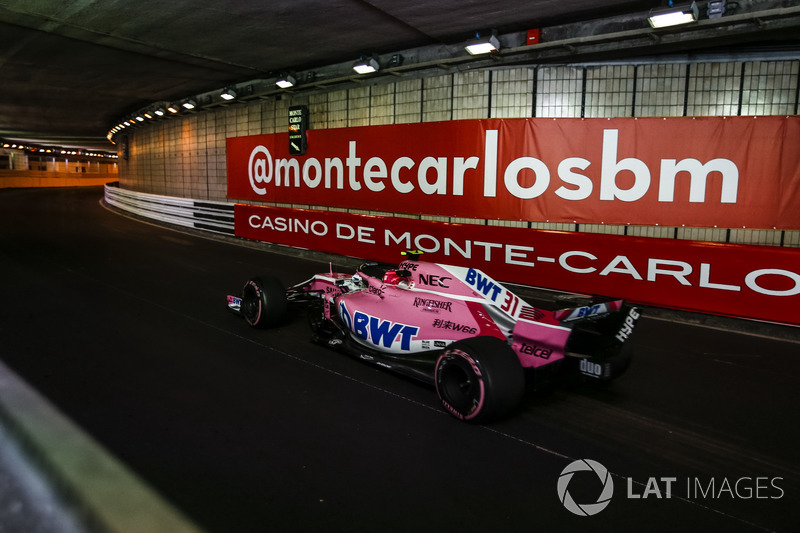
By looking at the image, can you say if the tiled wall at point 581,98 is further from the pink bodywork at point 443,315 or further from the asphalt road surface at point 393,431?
the pink bodywork at point 443,315

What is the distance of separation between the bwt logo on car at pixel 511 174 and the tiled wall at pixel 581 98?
572 mm

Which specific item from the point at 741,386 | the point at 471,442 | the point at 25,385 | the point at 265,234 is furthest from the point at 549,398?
the point at 265,234

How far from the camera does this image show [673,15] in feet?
21.9

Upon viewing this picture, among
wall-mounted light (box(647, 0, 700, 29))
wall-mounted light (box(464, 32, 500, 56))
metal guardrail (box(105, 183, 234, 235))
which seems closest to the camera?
wall-mounted light (box(647, 0, 700, 29))

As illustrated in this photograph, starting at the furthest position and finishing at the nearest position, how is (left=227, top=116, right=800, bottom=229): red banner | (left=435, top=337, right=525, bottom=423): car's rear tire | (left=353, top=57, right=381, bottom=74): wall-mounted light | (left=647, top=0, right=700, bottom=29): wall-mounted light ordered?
1. (left=353, top=57, right=381, bottom=74): wall-mounted light
2. (left=227, top=116, right=800, bottom=229): red banner
3. (left=647, top=0, right=700, bottom=29): wall-mounted light
4. (left=435, top=337, right=525, bottom=423): car's rear tire

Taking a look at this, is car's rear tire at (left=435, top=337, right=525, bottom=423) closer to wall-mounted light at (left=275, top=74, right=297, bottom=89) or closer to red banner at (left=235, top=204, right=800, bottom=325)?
red banner at (left=235, top=204, right=800, bottom=325)

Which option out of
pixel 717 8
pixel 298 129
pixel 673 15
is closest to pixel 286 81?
pixel 298 129

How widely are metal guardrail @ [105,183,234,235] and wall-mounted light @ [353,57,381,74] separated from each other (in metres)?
7.04

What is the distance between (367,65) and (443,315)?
22.7 ft

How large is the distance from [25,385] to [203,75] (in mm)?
10471

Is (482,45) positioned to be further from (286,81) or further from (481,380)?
(481,380)

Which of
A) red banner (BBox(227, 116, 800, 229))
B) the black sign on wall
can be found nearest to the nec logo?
red banner (BBox(227, 116, 800, 229))

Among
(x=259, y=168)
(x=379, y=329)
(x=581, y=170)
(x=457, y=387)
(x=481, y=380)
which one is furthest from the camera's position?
(x=259, y=168)

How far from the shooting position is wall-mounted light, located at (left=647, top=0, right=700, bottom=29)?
21.6ft
